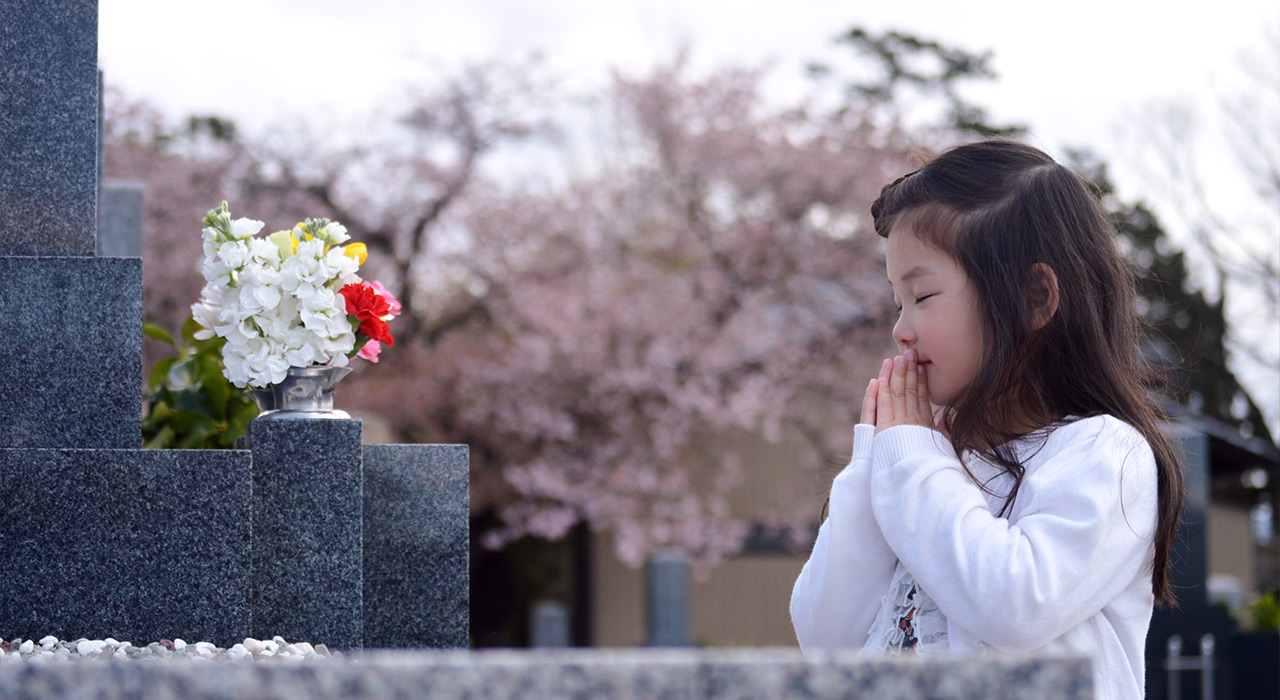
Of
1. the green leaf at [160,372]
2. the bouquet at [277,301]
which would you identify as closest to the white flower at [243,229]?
the bouquet at [277,301]

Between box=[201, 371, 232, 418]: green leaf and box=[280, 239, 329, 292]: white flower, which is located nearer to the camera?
box=[280, 239, 329, 292]: white flower

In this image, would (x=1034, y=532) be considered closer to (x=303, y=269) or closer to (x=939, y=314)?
(x=939, y=314)

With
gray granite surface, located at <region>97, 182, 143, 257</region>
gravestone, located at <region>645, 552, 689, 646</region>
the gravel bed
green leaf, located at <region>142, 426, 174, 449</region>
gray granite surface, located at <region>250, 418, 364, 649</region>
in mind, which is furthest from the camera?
gravestone, located at <region>645, 552, 689, 646</region>

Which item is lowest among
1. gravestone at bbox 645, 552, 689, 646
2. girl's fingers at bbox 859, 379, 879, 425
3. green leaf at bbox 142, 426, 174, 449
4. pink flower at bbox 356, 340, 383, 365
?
gravestone at bbox 645, 552, 689, 646

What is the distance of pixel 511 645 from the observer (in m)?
13.8

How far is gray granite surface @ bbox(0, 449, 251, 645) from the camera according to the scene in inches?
98.3

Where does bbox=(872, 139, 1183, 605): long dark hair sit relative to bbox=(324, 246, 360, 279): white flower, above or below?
below

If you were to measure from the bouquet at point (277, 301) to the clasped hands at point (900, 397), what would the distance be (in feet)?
4.13

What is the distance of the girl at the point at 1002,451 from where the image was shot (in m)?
1.63

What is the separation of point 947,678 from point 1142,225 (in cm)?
1707

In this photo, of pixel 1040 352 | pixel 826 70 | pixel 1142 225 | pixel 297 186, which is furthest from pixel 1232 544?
pixel 1040 352

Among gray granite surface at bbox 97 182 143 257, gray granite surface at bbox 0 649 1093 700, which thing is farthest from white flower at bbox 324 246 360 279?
gray granite surface at bbox 97 182 143 257

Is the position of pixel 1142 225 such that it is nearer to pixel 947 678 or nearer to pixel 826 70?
pixel 826 70

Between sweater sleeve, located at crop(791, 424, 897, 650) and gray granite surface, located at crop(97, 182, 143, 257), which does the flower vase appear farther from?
gray granite surface, located at crop(97, 182, 143, 257)
